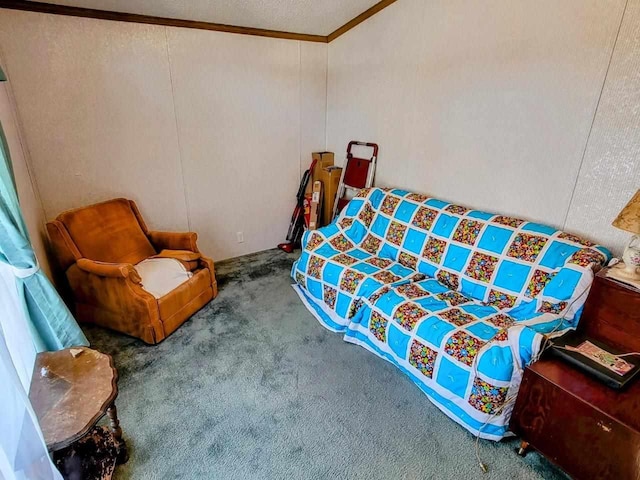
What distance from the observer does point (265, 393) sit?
199cm

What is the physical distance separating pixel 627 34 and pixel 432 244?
1525 millimetres

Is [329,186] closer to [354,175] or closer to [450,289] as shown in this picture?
[354,175]

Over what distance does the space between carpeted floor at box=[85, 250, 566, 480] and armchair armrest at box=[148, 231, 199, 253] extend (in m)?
0.65

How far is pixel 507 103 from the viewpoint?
7.50ft

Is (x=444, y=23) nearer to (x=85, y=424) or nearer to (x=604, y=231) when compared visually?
(x=604, y=231)

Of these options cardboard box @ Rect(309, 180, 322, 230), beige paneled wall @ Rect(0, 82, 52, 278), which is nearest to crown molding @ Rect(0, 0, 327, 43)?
beige paneled wall @ Rect(0, 82, 52, 278)

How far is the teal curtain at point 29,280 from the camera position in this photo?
1457mm

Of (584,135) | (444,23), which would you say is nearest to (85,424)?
(584,135)

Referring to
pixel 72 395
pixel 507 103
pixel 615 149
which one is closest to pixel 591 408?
pixel 615 149

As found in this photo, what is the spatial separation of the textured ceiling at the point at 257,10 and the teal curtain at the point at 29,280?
1460mm

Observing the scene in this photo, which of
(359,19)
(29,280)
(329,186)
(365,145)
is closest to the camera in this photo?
(29,280)

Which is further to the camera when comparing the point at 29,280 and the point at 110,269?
the point at 110,269

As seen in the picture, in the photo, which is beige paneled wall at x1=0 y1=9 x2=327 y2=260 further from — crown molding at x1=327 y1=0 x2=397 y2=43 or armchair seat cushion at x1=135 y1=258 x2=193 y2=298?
armchair seat cushion at x1=135 y1=258 x2=193 y2=298

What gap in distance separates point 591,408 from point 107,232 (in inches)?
121
